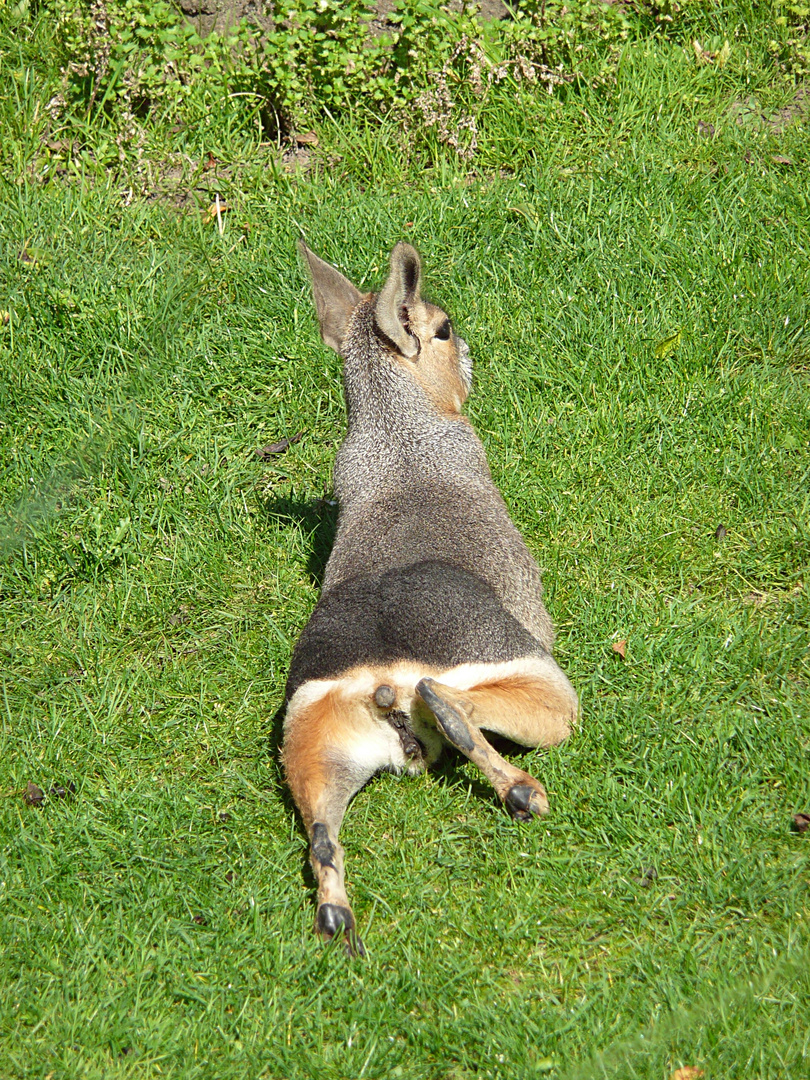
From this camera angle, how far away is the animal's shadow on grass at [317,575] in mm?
3455

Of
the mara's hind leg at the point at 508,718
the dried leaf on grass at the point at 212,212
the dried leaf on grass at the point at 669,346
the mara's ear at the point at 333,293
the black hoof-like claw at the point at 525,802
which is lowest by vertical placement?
the black hoof-like claw at the point at 525,802

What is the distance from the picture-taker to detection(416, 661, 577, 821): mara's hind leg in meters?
3.08

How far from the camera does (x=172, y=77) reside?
6008 millimetres

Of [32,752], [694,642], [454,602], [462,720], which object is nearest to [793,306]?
[694,642]

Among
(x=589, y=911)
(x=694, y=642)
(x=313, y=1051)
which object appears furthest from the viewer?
(x=694, y=642)

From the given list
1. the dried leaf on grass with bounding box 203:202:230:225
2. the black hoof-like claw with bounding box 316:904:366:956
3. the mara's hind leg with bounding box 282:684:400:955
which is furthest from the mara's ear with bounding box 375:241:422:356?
the black hoof-like claw with bounding box 316:904:366:956

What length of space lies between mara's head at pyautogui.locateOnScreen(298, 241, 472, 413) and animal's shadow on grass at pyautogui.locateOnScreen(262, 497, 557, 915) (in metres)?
0.74

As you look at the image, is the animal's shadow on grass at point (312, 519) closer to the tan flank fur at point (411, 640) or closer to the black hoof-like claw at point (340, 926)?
the tan flank fur at point (411, 640)

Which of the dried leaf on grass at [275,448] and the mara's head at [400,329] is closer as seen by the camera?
the mara's head at [400,329]

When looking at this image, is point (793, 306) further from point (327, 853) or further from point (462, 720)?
point (327, 853)

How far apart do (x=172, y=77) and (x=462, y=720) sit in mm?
4507

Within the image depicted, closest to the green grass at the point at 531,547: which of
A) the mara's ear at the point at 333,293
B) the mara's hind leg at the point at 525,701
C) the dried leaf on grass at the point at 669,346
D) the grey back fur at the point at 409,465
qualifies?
the dried leaf on grass at the point at 669,346

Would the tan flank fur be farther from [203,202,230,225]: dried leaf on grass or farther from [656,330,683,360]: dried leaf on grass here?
[203,202,230,225]: dried leaf on grass

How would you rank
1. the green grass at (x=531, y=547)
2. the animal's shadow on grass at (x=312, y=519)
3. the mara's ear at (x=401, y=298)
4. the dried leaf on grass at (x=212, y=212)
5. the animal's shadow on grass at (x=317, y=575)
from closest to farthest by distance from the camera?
the green grass at (x=531, y=547) < the animal's shadow on grass at (x=317, y=575) < the mara's ear at (x=401, y=298) < the animal's shadow on grass at (x=312, y=519) < the dried leaf on grass at (x=212, y=212)
